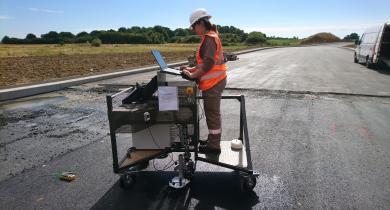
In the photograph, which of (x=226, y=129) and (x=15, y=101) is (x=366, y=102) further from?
(x=15, y=101)

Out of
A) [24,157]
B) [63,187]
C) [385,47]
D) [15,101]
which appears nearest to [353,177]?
[63,187]

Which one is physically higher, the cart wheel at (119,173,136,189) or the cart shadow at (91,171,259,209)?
the cart wheel at (119,173,136,189)

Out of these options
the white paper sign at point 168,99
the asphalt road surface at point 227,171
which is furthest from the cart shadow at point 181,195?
the white paper sign at point 168,99

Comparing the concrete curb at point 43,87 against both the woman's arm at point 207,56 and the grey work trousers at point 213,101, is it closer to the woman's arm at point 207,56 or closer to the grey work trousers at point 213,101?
the grey work trousers at point 213,101

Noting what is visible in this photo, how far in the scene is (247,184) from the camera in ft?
12.8

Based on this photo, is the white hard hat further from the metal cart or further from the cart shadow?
the cart shadow

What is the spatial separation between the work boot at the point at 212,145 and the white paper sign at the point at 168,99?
0.84 m

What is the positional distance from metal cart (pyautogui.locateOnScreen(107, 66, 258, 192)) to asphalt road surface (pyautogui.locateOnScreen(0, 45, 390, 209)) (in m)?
0.21

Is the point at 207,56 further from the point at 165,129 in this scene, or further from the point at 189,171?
the point at 189,171

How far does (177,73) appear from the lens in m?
3.99

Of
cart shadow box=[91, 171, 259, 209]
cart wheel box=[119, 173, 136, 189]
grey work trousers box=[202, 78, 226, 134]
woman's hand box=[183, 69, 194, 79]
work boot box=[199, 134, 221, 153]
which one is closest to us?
cart shadow box=[91, 171, 259, 209]

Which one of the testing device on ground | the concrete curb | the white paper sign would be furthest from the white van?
the white paper sign

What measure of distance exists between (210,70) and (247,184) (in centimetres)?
136

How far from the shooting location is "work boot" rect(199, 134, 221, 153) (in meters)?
4.37
